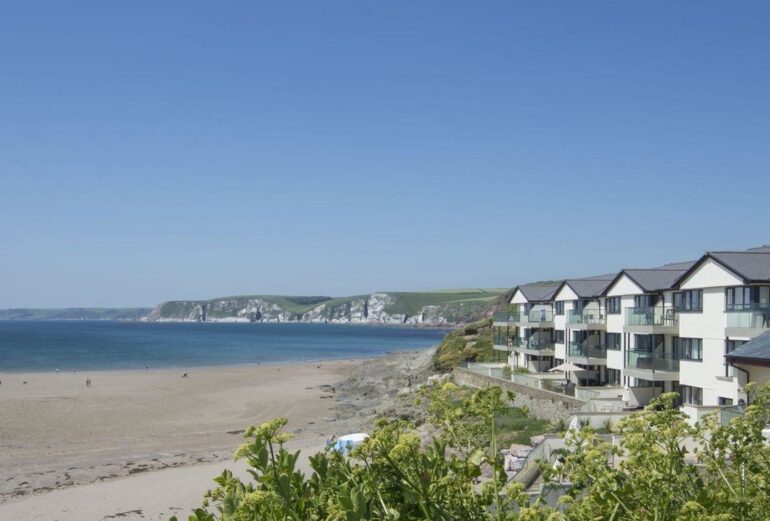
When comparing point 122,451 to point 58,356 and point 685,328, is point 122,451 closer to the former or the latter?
point 685,328

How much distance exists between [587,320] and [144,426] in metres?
29.3

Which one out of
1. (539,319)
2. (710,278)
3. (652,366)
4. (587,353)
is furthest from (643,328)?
(539,319)

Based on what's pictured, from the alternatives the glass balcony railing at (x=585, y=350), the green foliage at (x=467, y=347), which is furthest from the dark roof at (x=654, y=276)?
the green foliage at (x=467, y=347)

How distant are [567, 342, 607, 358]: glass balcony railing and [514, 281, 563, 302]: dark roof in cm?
1018

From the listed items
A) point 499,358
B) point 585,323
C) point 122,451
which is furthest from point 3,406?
point 585,323

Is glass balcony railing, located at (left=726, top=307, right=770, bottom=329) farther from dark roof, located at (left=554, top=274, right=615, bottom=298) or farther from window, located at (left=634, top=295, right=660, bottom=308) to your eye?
dark roof, located at (left=554, top=274, right=615, bottom=298)

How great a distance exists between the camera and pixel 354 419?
171ft

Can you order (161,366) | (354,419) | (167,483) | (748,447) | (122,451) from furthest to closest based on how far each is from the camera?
(161,366) < (354,419) < (122,451) < (167,483) < (748,447)

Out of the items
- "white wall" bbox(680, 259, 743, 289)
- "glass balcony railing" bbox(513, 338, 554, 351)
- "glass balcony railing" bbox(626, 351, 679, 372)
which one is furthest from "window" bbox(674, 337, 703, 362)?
"glass balcony railing" bbox(513, 338, 554, 351)

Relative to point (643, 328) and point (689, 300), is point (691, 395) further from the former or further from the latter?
point (643, 328)

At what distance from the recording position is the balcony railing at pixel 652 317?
34594 millimetres

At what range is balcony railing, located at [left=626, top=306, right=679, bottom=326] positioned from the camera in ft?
113

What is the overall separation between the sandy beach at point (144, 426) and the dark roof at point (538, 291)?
45.7 ft

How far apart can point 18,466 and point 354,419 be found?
73.7 ft
